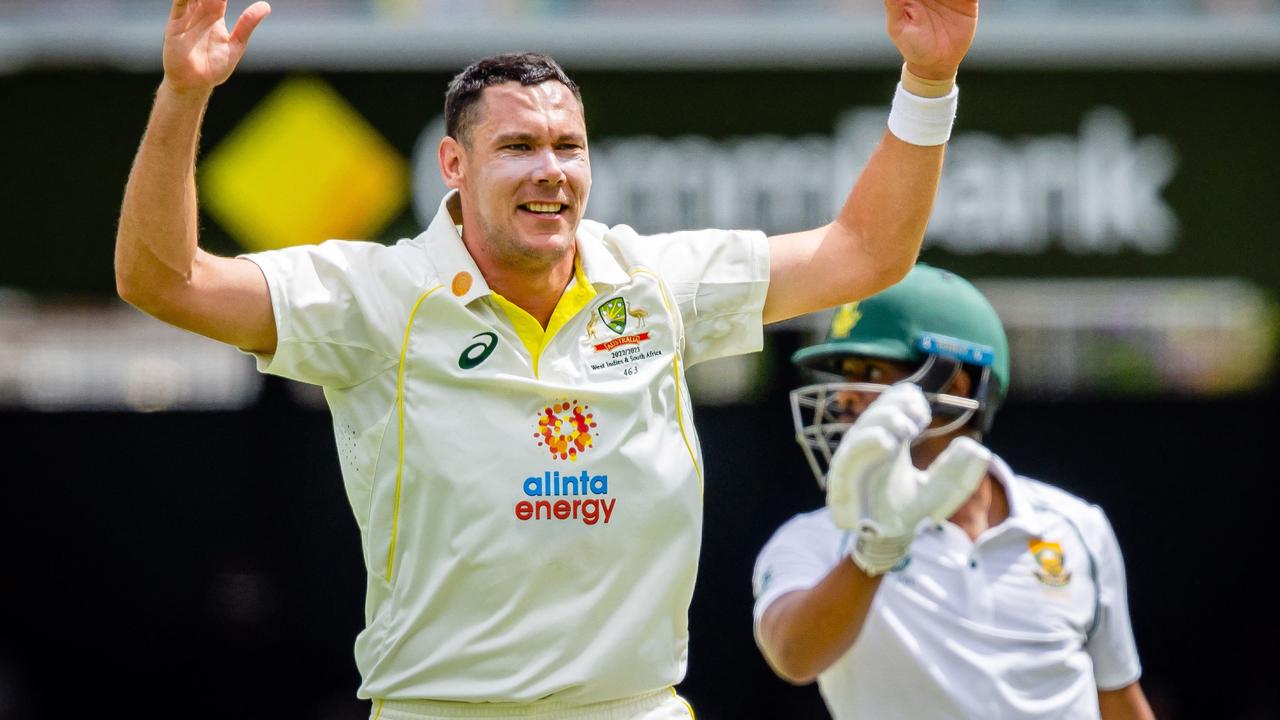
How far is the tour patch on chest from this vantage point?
304 cm

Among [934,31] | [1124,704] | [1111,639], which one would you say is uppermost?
[934,31]

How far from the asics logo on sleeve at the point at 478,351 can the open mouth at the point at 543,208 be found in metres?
0.22

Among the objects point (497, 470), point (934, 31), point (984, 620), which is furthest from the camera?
point (984, 620)

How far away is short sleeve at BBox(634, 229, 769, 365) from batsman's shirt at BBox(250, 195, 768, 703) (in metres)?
0.10

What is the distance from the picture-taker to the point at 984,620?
356 centimetres

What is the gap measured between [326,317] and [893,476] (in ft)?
3.19

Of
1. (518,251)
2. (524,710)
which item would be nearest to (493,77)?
(518,251)

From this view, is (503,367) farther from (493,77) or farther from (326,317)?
(493,77)

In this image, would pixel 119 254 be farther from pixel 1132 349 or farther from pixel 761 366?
pixel 1132 349

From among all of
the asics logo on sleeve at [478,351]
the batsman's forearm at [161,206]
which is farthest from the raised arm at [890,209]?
the batsman's forearm at [161,206]

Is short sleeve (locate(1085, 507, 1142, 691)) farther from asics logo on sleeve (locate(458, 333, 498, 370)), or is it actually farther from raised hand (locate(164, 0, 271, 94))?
raised hand (locate(164, 0, 271, 94))

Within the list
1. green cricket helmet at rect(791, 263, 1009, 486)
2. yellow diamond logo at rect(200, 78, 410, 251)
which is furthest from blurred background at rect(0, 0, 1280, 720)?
green cricket helmet at rect(791, 263, 1009, 486)

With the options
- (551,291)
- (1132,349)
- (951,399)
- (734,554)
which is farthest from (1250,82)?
(551,291)

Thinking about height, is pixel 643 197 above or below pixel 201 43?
below
